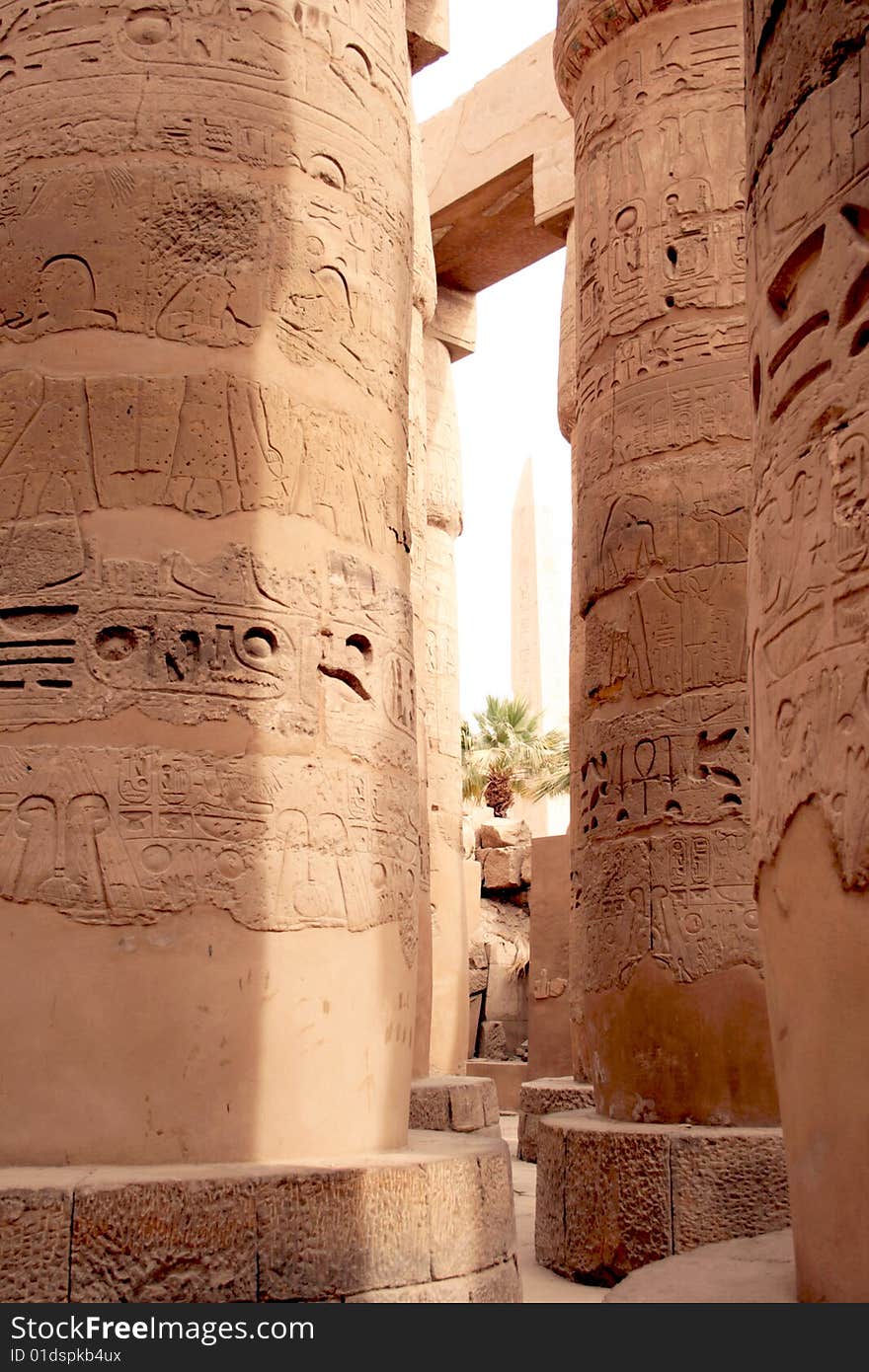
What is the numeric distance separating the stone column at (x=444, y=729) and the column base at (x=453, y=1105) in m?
0.91

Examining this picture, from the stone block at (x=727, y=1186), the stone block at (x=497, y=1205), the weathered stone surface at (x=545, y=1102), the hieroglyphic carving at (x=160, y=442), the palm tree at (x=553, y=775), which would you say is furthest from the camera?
the palm tree at (x=553, y=775)

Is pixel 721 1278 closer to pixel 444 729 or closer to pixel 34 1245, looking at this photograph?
pixel 34 1245

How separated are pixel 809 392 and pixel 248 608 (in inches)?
67.7

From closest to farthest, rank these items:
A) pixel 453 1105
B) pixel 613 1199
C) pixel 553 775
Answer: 1. pixel 613 1199
2. pixel 453 1105
3. pixel 553 775

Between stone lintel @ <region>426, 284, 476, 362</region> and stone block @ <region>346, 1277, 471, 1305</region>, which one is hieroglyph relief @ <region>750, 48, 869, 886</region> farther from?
stone lintel @ <region>426, 284, 476, 362</region>

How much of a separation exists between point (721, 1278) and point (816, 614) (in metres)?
1.23

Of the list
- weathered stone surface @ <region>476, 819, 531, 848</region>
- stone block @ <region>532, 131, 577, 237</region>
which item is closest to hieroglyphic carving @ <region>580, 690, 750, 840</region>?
stone block @ <region>532, 131, 577, 237</region>

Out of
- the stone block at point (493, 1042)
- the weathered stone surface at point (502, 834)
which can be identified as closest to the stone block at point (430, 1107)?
the stone block at point (493, 1042)

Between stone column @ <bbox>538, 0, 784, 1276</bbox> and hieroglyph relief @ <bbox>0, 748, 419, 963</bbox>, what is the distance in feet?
7.42

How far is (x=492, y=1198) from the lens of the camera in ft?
12.3

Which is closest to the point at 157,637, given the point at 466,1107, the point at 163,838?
the point at 163,838

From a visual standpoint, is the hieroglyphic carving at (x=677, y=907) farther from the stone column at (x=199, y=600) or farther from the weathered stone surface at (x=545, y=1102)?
the stone column at (x=199, y=600)

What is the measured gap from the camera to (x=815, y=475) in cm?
246

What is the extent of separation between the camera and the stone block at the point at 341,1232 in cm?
327
